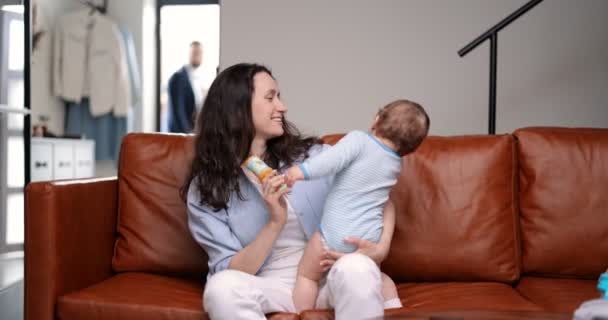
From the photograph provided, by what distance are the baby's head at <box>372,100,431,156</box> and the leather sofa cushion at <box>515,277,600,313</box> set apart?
0.53 metres

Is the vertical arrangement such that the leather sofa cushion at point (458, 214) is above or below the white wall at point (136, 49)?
below

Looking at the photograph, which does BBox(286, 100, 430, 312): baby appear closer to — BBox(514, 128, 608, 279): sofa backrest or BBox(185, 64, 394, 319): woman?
BBox(185, 64, 394, 319): woman

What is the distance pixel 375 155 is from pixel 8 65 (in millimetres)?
2369

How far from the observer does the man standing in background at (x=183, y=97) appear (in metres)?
5.18

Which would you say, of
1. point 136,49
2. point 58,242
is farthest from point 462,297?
point 136,49

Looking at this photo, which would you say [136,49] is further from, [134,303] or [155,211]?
[134,303]

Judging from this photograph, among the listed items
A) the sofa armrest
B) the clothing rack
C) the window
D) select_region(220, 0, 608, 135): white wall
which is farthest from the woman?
the clothing rack

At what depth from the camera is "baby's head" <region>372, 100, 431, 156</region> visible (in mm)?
1515

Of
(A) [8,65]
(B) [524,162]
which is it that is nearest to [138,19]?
(A) [8,65]

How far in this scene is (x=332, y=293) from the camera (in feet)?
4.81

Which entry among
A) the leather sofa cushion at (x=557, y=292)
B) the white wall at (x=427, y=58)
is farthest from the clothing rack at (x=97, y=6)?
the leather sofa cushion at (x=557, y=292)

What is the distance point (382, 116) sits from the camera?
1.55 m

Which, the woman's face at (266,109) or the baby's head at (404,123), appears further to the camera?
the woman's face at (266,109)

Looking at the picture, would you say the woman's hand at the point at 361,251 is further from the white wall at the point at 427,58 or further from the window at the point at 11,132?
the window at the point at 11,132
